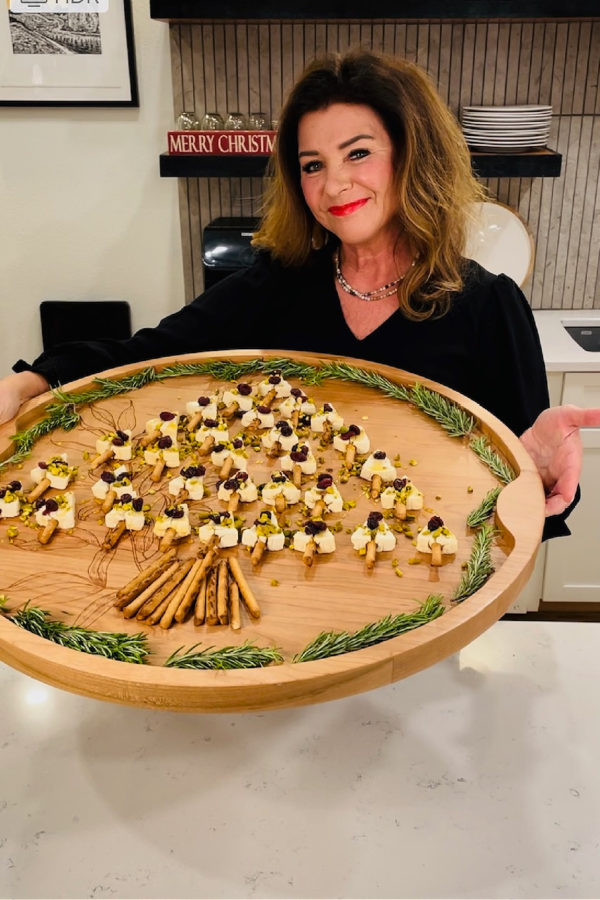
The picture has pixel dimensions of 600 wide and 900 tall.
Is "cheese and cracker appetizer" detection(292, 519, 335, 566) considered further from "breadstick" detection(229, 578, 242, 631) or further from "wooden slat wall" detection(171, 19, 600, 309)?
"wooden slat wall" detection(171, 19, 600, 309)

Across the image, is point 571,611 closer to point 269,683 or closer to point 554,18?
point 554,18

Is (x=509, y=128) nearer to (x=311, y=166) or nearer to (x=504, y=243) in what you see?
(x=504, y=243)

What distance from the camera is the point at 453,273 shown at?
1.92 metres

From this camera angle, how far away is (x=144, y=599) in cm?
108

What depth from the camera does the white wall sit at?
3.22 m

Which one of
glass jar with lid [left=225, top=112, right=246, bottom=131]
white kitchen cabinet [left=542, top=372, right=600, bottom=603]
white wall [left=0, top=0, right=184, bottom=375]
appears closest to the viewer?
white kitchen cabinet [left=542, top=372, right=600, bottom=603]

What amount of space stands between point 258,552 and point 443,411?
0.56 meters

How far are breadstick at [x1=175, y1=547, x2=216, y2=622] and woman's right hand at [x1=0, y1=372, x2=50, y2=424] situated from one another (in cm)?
60

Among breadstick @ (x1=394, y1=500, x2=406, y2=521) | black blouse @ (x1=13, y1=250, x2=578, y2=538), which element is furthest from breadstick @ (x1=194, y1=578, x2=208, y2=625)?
black blouse @ (x1=13, y1=250, x2=578, y2=538)

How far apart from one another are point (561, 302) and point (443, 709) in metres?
2.61

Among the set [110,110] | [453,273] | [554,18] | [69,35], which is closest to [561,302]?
[554,18]

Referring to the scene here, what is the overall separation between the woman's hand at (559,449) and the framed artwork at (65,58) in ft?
7.90

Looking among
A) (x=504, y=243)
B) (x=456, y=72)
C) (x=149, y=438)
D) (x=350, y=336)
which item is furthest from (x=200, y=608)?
(x=456, y=72)

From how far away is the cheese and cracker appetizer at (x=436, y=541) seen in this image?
118 centimetres
